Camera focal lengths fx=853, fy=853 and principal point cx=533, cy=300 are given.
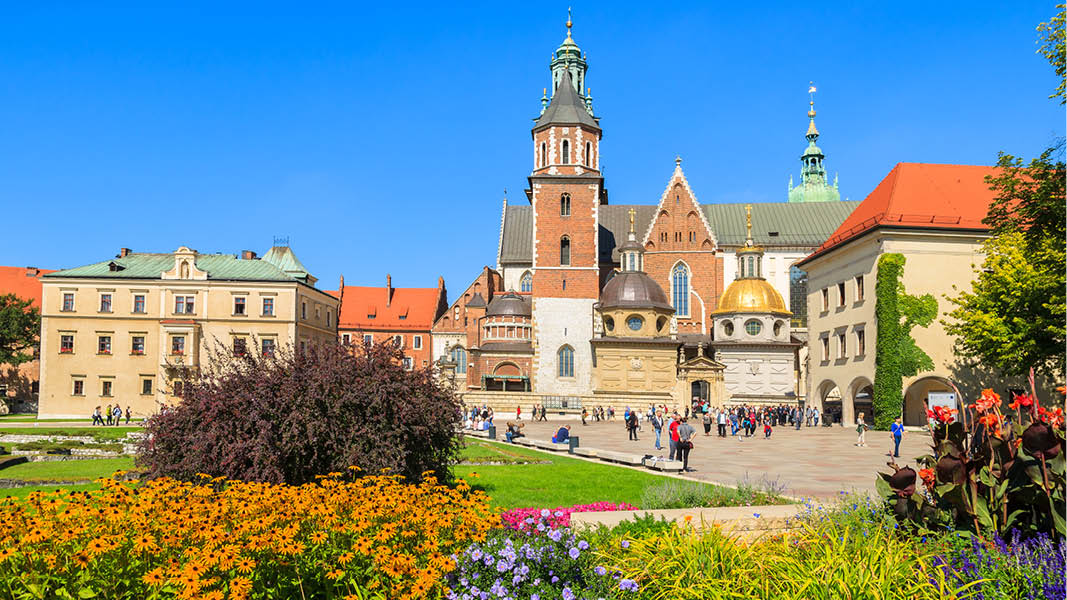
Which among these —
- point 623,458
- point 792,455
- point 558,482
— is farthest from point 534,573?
point 792,455

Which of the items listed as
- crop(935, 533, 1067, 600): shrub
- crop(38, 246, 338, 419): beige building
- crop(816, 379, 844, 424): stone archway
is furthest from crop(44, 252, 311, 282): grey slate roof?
crop(935, 533, 1067, 600): shrub

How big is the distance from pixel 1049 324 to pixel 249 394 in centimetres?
2824

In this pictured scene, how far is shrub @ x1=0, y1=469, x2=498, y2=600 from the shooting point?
18.3ft

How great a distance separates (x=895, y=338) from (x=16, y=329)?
2298 inches

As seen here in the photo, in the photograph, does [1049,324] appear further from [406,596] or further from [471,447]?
[406,596]

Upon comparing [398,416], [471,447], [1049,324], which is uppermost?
[1049,324]

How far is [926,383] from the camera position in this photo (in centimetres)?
4194

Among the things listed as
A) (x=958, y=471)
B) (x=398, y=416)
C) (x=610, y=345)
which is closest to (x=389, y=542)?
(x=958, y=471)

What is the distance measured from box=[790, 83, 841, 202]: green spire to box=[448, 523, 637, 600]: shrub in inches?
3933

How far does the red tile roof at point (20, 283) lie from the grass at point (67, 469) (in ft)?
193

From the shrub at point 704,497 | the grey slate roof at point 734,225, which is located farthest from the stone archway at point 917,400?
the shrub at point 704,497

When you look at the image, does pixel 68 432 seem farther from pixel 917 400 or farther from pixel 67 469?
pixel 917 400

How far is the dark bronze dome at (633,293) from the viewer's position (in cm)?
6192

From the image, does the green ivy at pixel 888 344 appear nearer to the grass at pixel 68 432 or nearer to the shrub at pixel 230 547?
the grass at pixel 68 432
